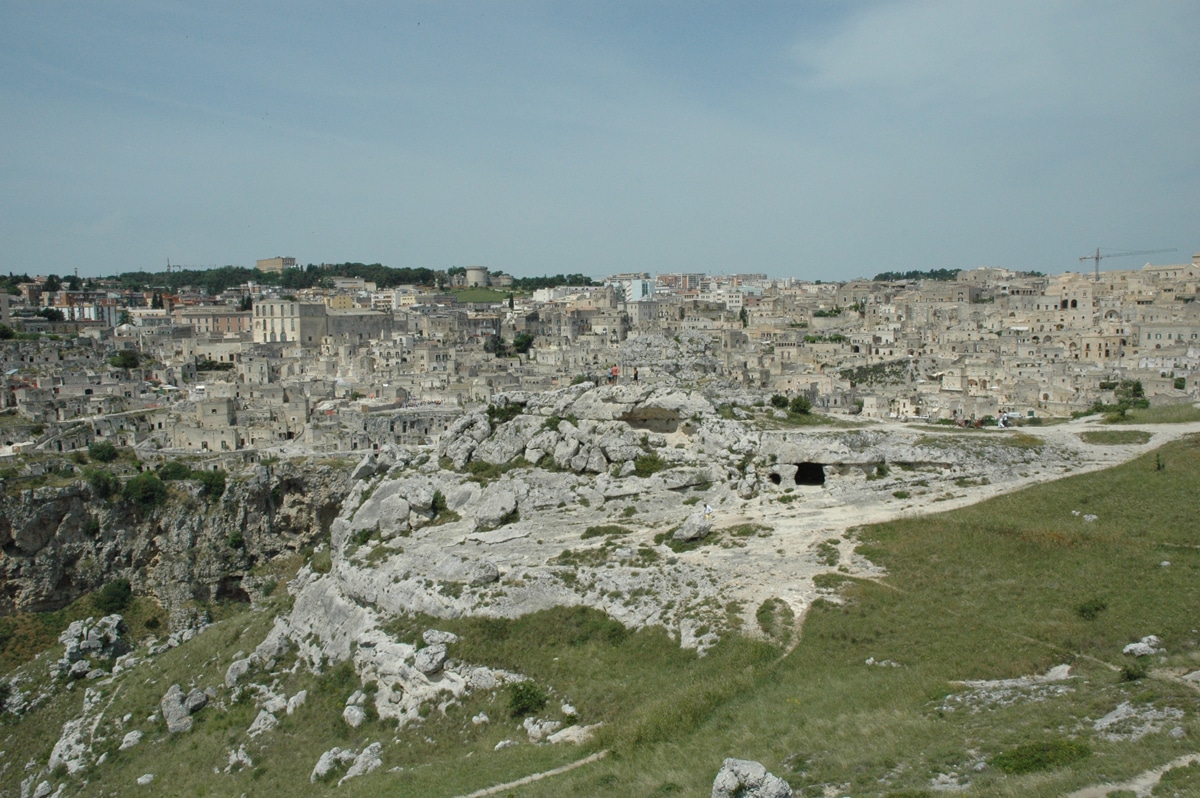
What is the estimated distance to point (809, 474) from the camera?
104 ft

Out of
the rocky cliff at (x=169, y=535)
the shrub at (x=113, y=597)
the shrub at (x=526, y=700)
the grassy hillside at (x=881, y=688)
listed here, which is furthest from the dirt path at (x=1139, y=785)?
the shrub at (x=113, y=597)

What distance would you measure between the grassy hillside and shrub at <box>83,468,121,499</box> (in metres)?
22.6

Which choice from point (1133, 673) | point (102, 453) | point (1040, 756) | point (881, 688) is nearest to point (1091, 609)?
point (1133, 673)

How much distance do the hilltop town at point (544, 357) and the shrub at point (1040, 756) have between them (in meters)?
34.8

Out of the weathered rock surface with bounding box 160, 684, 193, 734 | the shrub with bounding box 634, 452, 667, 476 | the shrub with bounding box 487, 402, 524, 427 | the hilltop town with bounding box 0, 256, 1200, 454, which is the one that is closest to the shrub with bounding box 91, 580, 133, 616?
the hilltop town with bounding box 0, 256, 1200, 454

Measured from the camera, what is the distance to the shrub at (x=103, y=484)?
46.3 metres

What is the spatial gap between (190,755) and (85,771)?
14.5 feet

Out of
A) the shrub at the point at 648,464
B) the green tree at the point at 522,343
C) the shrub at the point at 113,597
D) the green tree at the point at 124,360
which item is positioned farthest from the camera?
the green tree at the point at 522,343

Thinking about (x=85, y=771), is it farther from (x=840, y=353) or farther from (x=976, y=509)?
(x=840, y=353)

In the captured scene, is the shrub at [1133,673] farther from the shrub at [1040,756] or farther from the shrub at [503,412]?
the shrub at [503,412]

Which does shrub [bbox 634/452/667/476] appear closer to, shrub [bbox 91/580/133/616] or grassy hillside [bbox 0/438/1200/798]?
grassy hillside [bbox 0/438/1200/798]

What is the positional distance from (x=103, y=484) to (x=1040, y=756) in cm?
4751

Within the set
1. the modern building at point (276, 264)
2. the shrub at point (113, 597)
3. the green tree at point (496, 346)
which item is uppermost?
the modern building at point (276, 264)

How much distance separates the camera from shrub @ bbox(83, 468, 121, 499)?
46281mm
